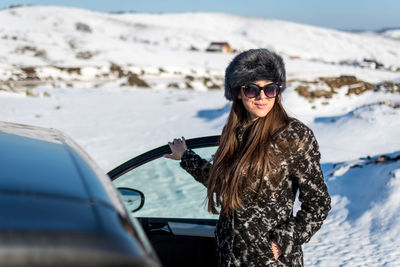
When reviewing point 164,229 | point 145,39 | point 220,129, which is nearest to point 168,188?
point 164,229

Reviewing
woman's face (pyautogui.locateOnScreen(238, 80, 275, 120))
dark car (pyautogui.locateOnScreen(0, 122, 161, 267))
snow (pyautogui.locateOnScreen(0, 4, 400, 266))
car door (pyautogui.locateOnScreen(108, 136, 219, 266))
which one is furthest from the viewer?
snow (pyautogui.locateOnScreen(0, 4, 400, 266))

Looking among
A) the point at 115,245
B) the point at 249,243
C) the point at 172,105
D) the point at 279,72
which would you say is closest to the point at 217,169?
the point at 249,243

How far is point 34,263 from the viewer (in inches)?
24.8

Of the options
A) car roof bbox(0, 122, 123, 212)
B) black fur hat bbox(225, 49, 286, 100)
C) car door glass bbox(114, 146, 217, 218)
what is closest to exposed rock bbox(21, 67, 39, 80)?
car door glass bbox(114, 146, 217, 218)

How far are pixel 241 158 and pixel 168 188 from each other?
152 cm

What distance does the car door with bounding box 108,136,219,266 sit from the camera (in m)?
2.21

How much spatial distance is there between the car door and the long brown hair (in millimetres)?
287

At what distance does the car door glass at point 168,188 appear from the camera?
232 cm

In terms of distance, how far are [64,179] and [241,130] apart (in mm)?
1079

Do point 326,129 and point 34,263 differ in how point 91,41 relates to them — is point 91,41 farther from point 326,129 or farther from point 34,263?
point 34,263

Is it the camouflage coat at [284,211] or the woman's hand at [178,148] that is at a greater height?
the woman's hand at [178,148]

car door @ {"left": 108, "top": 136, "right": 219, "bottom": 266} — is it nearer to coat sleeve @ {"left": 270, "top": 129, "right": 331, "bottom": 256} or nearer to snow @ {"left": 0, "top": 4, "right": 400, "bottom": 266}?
snow @ {"left": 0, "top": 4, "right": 400, "bottom": 266}

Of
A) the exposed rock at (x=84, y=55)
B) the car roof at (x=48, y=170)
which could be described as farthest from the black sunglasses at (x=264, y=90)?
the exposed rock at (x=84, y=55)

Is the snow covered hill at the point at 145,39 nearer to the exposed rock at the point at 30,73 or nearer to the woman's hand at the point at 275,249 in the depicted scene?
the exposed rock at the point at 30,73
